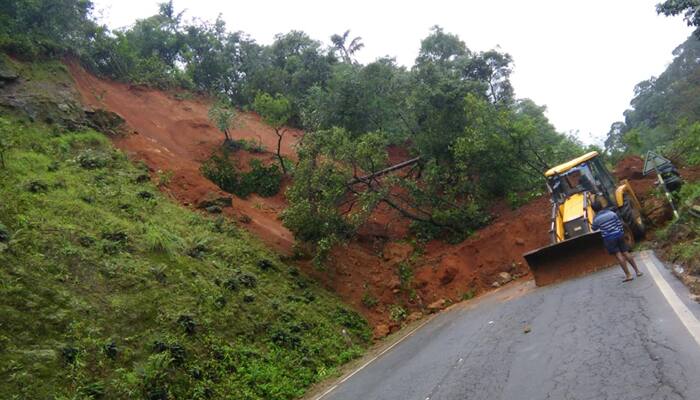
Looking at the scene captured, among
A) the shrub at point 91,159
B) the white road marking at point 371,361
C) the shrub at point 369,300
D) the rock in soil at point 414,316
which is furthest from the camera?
the shrub at point 91,159

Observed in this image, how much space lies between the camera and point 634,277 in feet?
34.2

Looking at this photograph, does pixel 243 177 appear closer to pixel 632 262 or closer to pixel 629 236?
pixel 629 236

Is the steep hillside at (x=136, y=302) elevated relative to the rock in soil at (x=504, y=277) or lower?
elevated

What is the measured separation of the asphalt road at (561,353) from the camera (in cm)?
Answer: 562

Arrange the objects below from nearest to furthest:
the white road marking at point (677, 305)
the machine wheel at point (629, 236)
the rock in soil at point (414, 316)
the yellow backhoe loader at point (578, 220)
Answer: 1. the white road marking at point (677, 305)
2. the yellow backhoe loader at point (578, 220)
3. the machine wheel at point (629, 236)
4. the rock in soil at point (414, 316)

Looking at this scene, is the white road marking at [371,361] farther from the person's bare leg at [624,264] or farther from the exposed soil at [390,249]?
the person's bare leg at [624,264]

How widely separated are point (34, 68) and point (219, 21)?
20.4m

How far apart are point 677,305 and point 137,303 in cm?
925

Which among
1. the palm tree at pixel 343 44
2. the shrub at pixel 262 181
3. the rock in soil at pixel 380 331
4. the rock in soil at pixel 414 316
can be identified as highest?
the palm tree at pixel 343 44

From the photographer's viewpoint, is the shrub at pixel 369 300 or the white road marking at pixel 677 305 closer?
the white road marking at pixel 677 305

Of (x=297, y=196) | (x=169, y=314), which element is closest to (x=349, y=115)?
(x=297, y=196)

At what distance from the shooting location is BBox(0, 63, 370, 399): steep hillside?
9.20 m

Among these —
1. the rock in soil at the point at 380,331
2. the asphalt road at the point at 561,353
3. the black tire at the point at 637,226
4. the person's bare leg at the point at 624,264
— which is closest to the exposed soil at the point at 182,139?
the rock in soil at the point at 380,331

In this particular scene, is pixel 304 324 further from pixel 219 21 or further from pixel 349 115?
pixel 219 21
